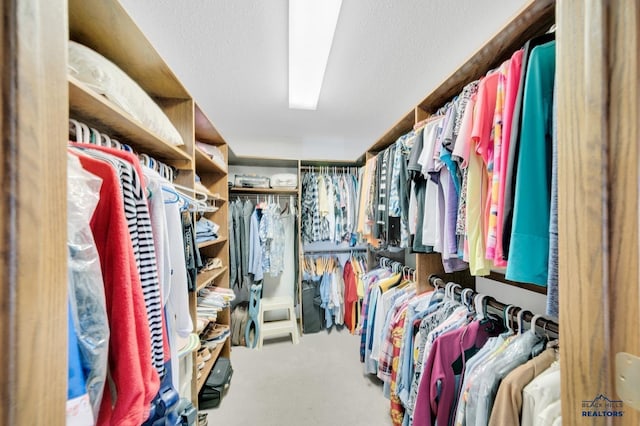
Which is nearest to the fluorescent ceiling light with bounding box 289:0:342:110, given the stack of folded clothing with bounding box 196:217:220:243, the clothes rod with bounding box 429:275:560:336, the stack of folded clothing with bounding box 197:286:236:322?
the stack of folded clothing with bounding box 196:217:220:243

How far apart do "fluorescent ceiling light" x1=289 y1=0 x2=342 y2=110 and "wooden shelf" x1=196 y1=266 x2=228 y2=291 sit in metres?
1.53

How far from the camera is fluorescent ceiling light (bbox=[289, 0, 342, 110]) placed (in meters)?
1.04

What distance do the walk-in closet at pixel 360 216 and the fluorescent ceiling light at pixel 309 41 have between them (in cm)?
1

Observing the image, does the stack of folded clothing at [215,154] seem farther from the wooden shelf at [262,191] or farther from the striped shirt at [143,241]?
the striped shirt at [143,241]

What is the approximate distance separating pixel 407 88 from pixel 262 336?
2.60 meters

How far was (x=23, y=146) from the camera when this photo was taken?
26 cm

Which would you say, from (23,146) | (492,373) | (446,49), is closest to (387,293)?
(492,373)

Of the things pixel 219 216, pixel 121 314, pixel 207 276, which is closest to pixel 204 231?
pixel 207 276

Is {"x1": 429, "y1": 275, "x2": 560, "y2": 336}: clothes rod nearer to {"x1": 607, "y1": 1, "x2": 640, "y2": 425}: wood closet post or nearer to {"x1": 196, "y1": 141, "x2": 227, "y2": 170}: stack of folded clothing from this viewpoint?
{"x1": 607, "y1": 1, "x2": 640, "y2": 425}: wood closet post

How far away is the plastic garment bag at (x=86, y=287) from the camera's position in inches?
18.1

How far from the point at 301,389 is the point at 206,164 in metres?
1.85

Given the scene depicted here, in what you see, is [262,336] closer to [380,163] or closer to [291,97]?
[380,163]

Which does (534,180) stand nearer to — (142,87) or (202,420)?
(142,87)

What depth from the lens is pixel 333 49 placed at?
1.36 metres
